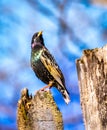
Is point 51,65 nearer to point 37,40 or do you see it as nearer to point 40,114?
point 37,40

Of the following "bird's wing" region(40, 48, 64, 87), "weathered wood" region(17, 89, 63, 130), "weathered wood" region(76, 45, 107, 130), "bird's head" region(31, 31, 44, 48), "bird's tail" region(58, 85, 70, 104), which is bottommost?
"weathered wood" region(76, 45, 107, 130)

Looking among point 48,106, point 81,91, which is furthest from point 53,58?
point 81,91

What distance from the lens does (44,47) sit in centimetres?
737

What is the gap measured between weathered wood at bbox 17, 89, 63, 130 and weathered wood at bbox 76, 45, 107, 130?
3199mm

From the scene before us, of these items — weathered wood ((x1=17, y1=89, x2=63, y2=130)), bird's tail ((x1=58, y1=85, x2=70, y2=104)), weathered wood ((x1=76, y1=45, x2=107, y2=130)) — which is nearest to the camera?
weathered wood ((x1=76, y1=45, x2=107, y2=130))

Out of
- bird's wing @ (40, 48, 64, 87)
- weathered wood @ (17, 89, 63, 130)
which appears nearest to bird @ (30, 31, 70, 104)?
bird's wing @ (40, 48, 64, 87)

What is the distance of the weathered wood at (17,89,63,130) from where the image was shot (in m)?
4.74

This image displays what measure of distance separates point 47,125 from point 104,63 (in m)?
3.33

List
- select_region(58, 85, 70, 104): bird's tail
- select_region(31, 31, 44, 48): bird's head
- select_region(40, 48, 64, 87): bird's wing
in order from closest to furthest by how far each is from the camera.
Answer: select_region(58, 85, 70, 104): bird's tail
select_region(40, 48, 64, 87): bird's wing
select_region(31, 31, 44, 48): bird's head

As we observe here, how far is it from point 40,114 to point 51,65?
2.24 meters

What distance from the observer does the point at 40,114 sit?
187 inches

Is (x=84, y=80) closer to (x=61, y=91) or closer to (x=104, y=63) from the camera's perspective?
(x=104, y=63)

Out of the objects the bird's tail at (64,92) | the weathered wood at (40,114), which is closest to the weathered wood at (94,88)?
the weathered wood at (40,114)

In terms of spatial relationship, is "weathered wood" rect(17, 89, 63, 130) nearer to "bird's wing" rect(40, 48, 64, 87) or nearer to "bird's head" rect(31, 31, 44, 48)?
"bird's wing" rect(40, 48, 64, 87)
